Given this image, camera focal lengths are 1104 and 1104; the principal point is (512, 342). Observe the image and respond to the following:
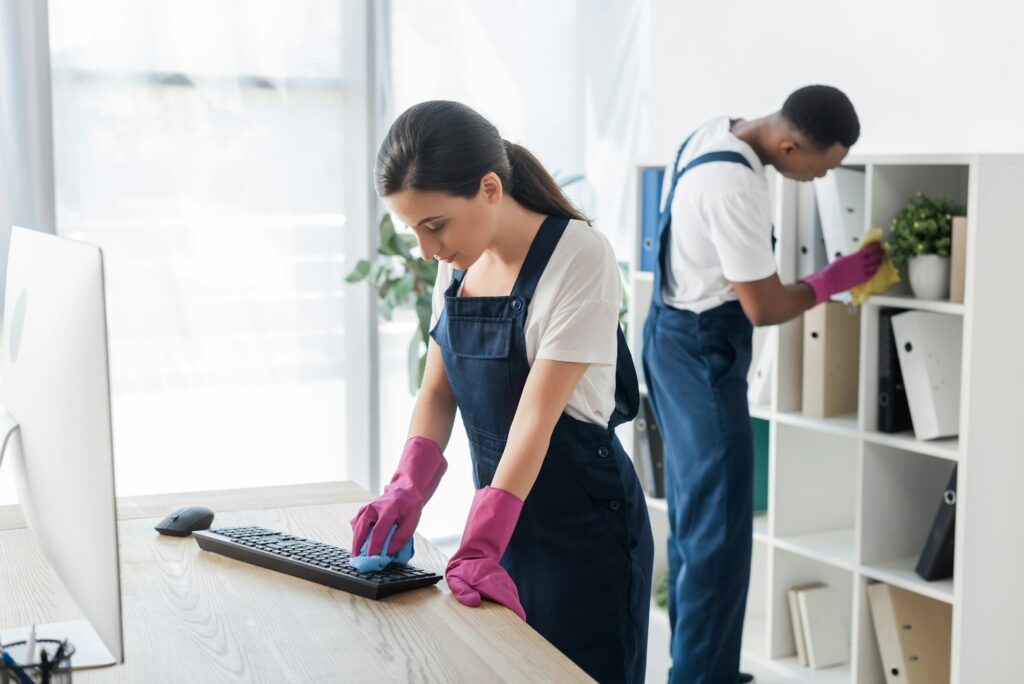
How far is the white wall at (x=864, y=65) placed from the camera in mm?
2629

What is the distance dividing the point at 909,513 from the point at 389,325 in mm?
1783

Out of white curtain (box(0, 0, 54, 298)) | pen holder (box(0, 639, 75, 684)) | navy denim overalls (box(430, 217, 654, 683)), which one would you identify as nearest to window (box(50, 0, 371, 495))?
white curtain (box(0, 0, 54, 298))

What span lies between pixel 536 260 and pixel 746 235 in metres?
0.96

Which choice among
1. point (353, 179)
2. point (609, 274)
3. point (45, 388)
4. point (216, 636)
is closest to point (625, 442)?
Answer: point (353, 179)

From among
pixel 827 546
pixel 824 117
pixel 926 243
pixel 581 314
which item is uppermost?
pixel 824 117

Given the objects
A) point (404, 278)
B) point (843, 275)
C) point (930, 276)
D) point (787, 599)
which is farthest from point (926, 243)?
point (404, 278)

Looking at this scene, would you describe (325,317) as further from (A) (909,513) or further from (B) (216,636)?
(B) (216,636)

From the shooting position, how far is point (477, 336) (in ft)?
5.27

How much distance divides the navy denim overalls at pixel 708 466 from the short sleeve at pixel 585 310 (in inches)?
40.6

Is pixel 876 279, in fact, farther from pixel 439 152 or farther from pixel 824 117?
pixel 439 152

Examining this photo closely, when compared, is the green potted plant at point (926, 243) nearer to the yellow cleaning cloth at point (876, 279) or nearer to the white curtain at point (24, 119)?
the yellow cleaning cloth at point (876, 279)

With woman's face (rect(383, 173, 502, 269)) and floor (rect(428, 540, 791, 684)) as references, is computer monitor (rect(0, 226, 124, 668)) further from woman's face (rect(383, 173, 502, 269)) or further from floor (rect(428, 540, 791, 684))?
floor (rect(428, 540, 791, 684))

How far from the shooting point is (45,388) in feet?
3.42

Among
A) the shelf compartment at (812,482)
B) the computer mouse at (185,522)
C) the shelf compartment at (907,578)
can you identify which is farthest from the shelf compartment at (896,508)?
the computer mouse at (185,522)
